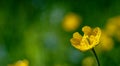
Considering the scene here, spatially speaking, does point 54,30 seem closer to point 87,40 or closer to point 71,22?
point 71,22

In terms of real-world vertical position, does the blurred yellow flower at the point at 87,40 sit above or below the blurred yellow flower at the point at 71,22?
above

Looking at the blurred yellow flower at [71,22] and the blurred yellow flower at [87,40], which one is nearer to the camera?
the blurred yellow flower at [87,40]

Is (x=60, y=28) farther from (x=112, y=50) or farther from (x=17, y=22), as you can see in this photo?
(x=112, y=50)

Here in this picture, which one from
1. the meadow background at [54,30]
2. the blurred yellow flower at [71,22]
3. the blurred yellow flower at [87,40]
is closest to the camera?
the blurred yellow flower at [87,40]

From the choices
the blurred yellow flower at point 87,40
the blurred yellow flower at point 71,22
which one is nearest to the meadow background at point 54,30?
the blurred yellow flower at point 71,22

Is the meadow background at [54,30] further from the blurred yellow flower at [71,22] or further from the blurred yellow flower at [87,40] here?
the blurred yellow flower at [87,40]

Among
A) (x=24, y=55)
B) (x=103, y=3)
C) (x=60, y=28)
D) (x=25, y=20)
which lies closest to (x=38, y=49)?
(x=24, y=55)

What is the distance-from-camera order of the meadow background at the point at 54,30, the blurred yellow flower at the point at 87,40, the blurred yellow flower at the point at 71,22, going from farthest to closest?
the blurred yellow flower at the point at 71,22
the meadow background at the point at 54,30
the blurred yellow flower at the point at 87,40

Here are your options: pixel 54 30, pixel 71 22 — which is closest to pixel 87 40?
pixel 71 22
